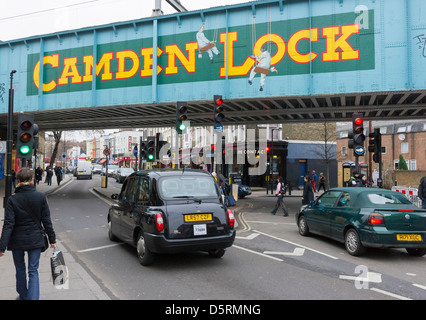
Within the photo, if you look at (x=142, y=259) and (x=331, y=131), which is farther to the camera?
(x=331, y=131)

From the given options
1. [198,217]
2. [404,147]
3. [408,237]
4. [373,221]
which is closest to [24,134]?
[198,217]

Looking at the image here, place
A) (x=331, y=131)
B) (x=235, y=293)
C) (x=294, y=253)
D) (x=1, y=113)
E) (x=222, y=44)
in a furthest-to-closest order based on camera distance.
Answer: (x=331, y=131) → (x=1, y=113) → (x=222, y=44) → (x=294, y=253) → (x=235, y=293)

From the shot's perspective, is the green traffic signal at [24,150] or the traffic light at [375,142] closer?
the green traffic signal at [24,150]

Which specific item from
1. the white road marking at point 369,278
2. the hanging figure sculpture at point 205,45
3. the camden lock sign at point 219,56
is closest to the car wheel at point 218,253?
the white road marking at point 369,278

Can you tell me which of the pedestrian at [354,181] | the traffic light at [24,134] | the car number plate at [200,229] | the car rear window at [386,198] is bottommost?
the car number plate at [200,229]

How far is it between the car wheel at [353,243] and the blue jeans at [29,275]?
593 centimetres

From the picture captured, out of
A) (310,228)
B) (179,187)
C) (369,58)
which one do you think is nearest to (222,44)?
(369,58)

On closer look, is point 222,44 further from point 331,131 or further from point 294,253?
point 331,131

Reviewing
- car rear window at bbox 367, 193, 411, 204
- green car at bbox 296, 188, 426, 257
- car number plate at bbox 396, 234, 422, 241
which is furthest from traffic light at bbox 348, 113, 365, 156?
car number plate at bbox 396, 234, 422, 241

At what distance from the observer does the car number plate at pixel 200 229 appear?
5988 millimetres

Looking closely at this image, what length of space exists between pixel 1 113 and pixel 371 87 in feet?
65.3

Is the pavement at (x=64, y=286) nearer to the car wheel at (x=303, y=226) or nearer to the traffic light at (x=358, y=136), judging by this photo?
the car wheel at (x=303, y=226)

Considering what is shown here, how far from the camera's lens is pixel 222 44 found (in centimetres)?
1588

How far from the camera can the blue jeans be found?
4.18 m
